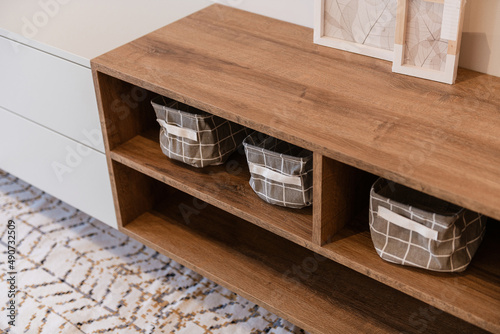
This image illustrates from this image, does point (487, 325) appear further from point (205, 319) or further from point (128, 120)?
point (128, 120)

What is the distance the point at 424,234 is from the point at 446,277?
0.11 m

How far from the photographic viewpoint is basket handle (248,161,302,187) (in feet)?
4.23

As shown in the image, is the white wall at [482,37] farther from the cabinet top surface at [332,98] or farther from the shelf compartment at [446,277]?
the shelf compartment at [446,277]

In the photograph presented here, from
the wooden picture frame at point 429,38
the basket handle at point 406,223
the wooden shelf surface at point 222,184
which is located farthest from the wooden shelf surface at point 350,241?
the wooden picture frame at point 429,38

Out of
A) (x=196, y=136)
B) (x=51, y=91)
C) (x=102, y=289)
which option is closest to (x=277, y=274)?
(x=196, y=136)

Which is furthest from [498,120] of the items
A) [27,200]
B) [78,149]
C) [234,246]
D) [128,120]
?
[27,200]

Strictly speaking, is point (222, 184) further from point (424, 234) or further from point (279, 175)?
point (424, 234)

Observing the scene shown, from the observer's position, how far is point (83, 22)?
169 cm

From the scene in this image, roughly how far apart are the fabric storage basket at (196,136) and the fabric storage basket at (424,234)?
0.39 metres

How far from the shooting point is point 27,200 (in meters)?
2.07

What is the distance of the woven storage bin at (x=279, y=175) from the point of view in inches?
50.5

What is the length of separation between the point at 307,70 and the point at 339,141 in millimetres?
287

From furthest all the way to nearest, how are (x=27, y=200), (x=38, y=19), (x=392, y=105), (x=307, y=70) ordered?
(x=27, y=200) < (x=38, y=19) < (x=307, y=70) < (x=392, y=105)

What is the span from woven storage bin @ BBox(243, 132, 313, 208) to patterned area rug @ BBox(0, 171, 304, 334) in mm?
415
